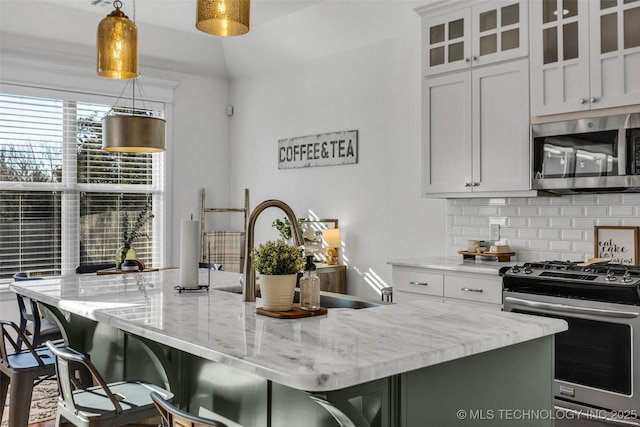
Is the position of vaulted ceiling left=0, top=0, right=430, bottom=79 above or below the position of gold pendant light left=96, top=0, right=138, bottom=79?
above

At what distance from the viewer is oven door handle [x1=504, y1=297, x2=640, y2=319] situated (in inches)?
124

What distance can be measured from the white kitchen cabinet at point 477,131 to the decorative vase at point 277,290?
238cm

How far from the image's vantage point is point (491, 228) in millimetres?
4543

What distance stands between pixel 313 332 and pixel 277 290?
0.34 meters

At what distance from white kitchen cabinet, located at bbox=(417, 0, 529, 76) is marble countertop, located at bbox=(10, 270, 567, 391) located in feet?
8.02

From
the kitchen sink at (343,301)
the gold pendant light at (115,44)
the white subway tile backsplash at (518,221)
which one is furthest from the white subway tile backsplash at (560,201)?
the gold pendant light at (115,44)

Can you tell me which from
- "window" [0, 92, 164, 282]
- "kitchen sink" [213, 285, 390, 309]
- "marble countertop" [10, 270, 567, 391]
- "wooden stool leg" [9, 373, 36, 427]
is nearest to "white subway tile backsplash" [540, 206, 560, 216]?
"kitchen sink" [213, 285, 390, 309]

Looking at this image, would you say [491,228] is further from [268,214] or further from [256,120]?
[256,120]

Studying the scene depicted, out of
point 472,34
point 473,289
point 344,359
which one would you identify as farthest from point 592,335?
point 344,359

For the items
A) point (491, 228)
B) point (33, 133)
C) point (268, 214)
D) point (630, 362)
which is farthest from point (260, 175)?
point (630, 362)

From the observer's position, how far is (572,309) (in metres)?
3.38

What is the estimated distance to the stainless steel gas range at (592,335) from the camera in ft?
10.4

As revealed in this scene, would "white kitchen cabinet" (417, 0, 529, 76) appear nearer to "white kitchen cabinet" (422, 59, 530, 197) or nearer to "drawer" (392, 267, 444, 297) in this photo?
"white kitchen cabinet" (422, 59, 530, 197)

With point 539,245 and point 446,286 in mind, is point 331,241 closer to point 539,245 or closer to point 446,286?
point 446,286
